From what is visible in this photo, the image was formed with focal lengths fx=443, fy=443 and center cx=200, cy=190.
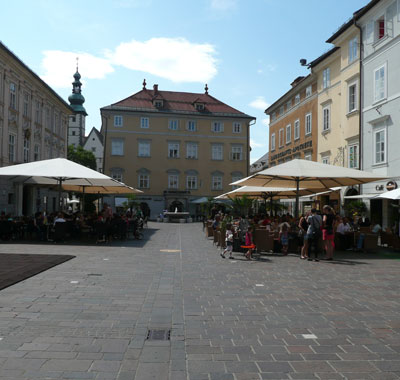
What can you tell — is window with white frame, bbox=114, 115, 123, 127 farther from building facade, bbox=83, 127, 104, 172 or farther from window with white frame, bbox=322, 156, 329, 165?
building facade, bbox=83, 127, 104, 172

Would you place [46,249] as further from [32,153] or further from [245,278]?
[32,153]

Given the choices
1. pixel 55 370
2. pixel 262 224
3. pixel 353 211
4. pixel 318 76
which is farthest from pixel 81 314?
pixel 318 76

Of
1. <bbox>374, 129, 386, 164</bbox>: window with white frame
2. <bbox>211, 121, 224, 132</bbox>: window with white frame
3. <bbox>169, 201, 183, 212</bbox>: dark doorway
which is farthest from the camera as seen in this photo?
<bbox>211, 121, 224, 132</bbox>: window with white frame

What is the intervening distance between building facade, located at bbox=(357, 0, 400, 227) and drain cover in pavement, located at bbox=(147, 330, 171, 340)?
1966 cm

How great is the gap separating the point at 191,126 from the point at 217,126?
336 centimetres

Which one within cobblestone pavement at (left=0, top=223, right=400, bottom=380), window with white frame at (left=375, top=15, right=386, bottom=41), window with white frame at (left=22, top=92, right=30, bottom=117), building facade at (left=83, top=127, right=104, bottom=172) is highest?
building facade at (left=83, top=127, right=104, bottom=172)

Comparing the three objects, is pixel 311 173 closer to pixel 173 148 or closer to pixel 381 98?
pixel 381 98

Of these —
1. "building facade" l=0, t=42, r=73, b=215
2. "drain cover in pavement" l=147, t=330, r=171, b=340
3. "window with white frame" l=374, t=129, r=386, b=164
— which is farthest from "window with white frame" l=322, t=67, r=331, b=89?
"drain cover in pavement" l=147, t=330, r=171, b=340

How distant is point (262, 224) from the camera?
17.8 m

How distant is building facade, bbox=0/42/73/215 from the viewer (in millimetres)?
29812

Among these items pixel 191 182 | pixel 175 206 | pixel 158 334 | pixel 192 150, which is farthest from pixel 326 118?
pixel 158 334

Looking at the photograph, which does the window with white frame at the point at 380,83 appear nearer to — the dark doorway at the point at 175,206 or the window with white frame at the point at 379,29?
the window with white frame at the point at 379,29

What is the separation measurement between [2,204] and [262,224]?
781 inches

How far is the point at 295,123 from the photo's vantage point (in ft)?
127
